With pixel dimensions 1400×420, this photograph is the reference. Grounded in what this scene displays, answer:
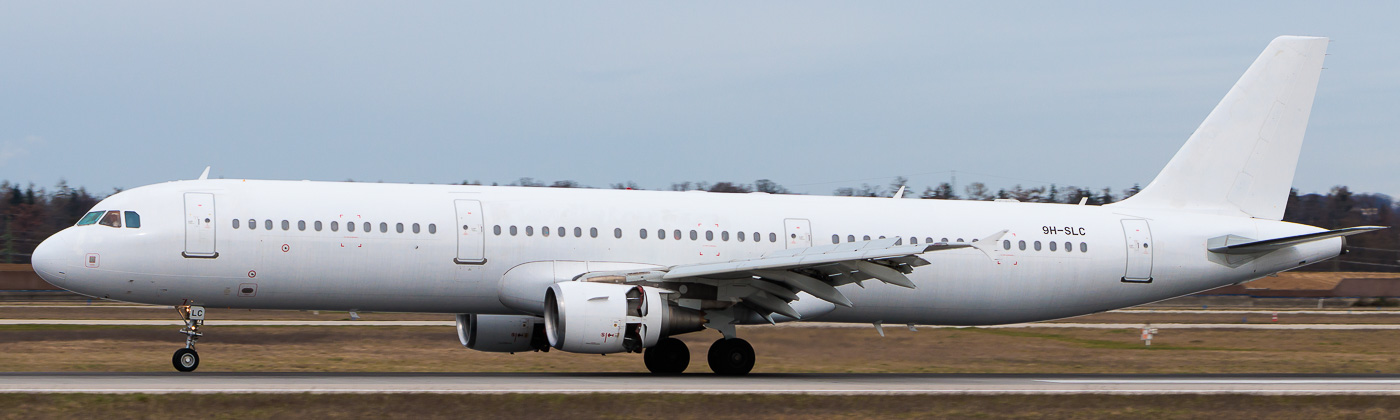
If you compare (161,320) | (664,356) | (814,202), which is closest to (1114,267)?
(814,202)

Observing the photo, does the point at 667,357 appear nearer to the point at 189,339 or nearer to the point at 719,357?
the point at 719,357

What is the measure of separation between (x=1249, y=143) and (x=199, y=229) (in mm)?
20903

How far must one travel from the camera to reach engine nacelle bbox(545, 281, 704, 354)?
20.3 m

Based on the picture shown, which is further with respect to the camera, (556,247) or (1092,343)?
(1092,343)

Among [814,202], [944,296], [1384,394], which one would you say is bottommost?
[1384,394]

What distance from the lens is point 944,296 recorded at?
963 inches

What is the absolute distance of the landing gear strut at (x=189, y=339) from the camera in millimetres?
20562

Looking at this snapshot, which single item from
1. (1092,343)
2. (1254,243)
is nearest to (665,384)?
(1254,243)

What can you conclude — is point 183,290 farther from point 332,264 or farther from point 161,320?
point 161,320

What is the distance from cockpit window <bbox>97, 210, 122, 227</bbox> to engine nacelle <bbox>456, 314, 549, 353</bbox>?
631 cm

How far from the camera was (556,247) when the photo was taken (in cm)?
2236

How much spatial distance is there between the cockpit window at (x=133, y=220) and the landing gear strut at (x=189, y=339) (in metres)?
1.51

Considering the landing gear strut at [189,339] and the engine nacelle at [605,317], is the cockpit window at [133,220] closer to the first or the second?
the landing gear strut at [189,339]

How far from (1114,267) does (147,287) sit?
1773 cm
